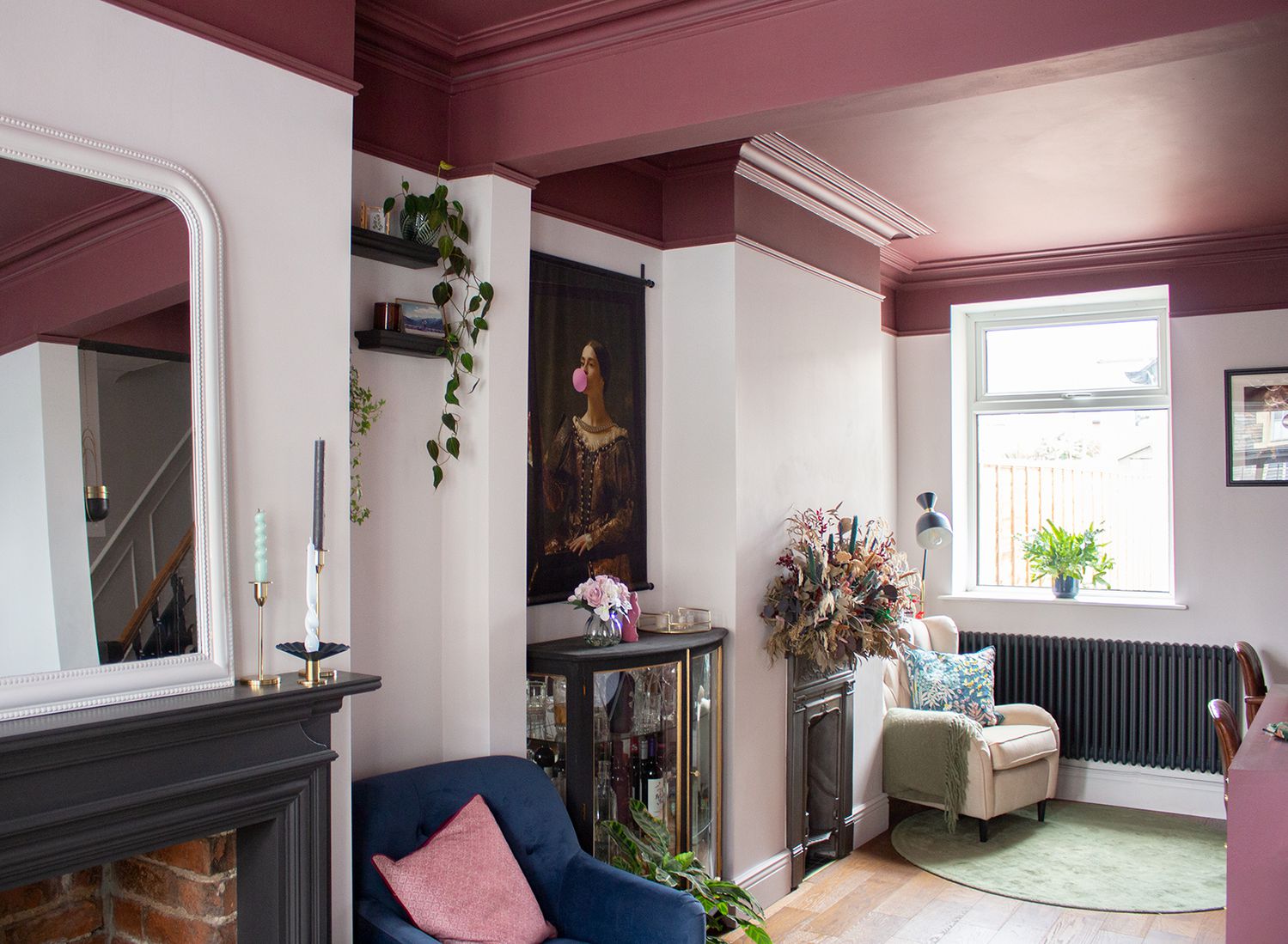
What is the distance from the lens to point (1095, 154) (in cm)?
436

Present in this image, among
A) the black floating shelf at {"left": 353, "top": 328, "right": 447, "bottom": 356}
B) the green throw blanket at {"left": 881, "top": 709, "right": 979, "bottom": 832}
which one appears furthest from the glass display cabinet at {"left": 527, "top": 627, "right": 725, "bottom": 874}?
the green throw blanket at {"left": 881, "top": 709, "right": 979, "bottom": 832}

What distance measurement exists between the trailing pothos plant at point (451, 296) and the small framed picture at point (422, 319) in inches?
1.0

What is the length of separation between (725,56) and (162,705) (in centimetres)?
205

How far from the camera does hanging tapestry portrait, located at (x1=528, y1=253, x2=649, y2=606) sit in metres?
3.74

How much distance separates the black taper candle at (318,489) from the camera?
243 centimetres

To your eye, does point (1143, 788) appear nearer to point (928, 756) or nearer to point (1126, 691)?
point (1126, 691)

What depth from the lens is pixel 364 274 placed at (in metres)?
3.11

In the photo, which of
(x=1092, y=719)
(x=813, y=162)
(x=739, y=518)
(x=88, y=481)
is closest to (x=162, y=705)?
(x=88, y=481)

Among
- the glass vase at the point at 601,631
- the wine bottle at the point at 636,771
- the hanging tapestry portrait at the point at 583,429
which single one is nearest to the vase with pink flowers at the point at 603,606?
the glass vase at the point at 601,631

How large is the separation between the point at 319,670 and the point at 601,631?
133 centimetres

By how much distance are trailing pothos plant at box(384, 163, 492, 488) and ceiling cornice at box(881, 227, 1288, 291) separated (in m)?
3.34

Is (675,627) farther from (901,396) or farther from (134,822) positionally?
(901,396)

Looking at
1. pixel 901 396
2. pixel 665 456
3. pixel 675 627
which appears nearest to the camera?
pixel 675 627

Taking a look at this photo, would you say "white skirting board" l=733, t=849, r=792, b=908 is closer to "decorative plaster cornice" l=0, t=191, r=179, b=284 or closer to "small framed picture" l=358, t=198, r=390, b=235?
"small framed picture" l=358, t=198, r=390, b=235
